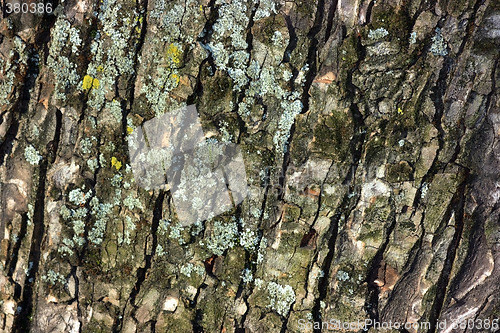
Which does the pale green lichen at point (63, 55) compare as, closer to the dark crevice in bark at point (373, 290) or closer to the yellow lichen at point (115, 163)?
the yellow lichen at point (115, 163)

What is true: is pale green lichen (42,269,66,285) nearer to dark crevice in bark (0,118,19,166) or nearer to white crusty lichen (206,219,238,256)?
dark crevice in bark (0,118,19,166)

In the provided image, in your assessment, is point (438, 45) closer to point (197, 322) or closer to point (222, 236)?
point (222, 236)

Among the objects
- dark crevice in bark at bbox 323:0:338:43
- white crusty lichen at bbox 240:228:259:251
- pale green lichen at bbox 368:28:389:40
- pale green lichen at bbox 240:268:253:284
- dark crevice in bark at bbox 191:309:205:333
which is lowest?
dark crevice in bark at bbox 191:309:205:333

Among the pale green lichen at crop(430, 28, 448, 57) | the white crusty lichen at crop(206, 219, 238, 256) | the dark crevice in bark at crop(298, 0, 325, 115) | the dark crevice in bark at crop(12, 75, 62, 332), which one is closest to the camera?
the pale green lichen at crop(430, 28, 448, 57)

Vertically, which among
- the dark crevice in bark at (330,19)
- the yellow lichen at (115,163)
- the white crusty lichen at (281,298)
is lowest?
the white crusty lichen at (281,298)

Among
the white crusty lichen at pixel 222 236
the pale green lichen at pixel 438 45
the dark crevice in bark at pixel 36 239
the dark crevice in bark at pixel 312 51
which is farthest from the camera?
the dark crevice in bark at pixel 36 239

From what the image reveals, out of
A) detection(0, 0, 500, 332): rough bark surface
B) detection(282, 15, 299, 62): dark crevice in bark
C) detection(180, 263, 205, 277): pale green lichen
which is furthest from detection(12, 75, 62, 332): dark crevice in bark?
detection(282, 15, 299, 62): dark crevice in bark

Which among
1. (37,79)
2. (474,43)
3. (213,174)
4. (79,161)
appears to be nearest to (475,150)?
(474,43)

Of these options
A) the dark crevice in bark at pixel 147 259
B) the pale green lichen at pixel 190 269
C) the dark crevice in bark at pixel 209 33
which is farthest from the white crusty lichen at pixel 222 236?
the dark crevice in bark at pixel 209 33
